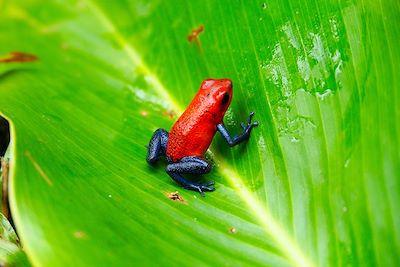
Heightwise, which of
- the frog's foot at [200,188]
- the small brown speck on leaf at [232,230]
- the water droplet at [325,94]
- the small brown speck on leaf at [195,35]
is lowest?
the small brown speck on leaf at [232,230]

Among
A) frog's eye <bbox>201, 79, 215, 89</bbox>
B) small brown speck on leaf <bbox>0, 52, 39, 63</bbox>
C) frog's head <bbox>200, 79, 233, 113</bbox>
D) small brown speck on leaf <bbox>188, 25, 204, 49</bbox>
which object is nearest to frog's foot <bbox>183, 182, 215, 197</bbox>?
frog's head <bbox>200, 79, 233, 113</bbox>

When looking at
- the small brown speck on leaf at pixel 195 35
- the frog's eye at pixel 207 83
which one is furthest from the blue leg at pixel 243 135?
the small brown speck on leaf at pixel 195 35

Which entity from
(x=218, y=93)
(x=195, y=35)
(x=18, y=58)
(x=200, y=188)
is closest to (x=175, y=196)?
(x=200, y=188)

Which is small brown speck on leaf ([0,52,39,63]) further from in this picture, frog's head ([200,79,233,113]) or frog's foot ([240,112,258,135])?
frog's foot ([240,112,258,135])

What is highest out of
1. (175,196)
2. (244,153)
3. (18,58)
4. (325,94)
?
(18,58)

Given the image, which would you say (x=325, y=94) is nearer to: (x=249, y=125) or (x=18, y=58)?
(x=249, y=125)

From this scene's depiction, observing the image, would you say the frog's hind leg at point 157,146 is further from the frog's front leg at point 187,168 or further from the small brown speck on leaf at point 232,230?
the small brown speck on leaf at point 232,230

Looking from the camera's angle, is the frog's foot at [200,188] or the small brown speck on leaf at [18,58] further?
the small brown speck on leaf at [18,58]
